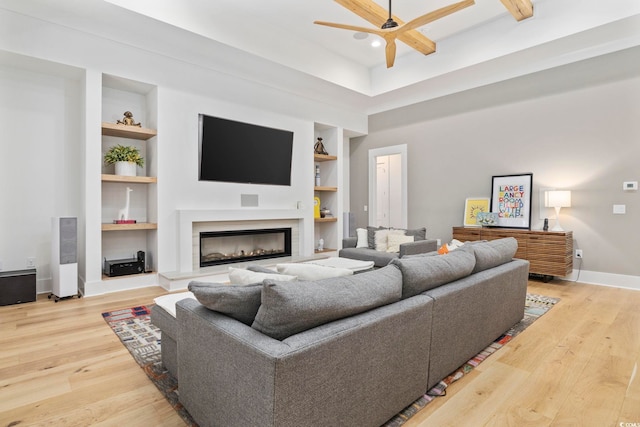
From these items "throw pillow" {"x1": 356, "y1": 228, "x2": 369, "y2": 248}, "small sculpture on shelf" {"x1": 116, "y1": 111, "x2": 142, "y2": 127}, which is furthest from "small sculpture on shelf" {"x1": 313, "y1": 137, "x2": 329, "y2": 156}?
"small sculpture on shelf" {"x1": 116, "y1": 111, "x2": 142, "y2": 127}

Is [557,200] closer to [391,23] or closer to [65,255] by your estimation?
[391,23]

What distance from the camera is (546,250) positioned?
14.6ft

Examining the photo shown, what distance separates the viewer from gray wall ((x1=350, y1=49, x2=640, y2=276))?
4.26 metres

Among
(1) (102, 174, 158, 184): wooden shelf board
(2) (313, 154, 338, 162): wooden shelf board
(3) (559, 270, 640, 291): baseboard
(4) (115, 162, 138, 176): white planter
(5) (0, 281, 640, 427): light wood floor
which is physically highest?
(2) (313, 154, 338, 162): wooden shelf board

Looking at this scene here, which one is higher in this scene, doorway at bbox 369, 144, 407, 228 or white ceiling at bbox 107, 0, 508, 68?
white ceiling at bbox 107, 0, 508, 68

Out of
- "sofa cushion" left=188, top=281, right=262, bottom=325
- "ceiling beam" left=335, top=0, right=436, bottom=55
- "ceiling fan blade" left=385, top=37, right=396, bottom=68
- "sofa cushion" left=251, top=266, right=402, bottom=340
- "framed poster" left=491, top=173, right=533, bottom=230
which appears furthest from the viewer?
"framed poster" left=491, top=173, right=533, bottom=230

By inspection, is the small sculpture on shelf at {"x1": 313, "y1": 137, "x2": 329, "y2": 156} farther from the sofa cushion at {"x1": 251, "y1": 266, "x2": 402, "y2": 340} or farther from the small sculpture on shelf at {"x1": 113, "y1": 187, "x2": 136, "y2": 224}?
the sofa cushion at {"x1": 251, "y1": 266, "x2": 402, "y2": 340}

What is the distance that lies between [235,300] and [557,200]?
185 inches

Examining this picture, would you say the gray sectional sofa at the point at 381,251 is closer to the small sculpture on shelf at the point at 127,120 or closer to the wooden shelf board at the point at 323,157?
the wooden shelf board at the point at 323,157

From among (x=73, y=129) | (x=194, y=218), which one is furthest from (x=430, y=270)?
(x=73, y=129)

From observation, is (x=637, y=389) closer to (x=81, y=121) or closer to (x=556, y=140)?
(x=556, y=140)

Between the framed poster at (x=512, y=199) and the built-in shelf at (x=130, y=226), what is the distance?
16.4 feet

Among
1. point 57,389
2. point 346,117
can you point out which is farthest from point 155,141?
point 346,117

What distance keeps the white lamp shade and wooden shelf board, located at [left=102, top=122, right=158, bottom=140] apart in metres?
Answer: 5.32
